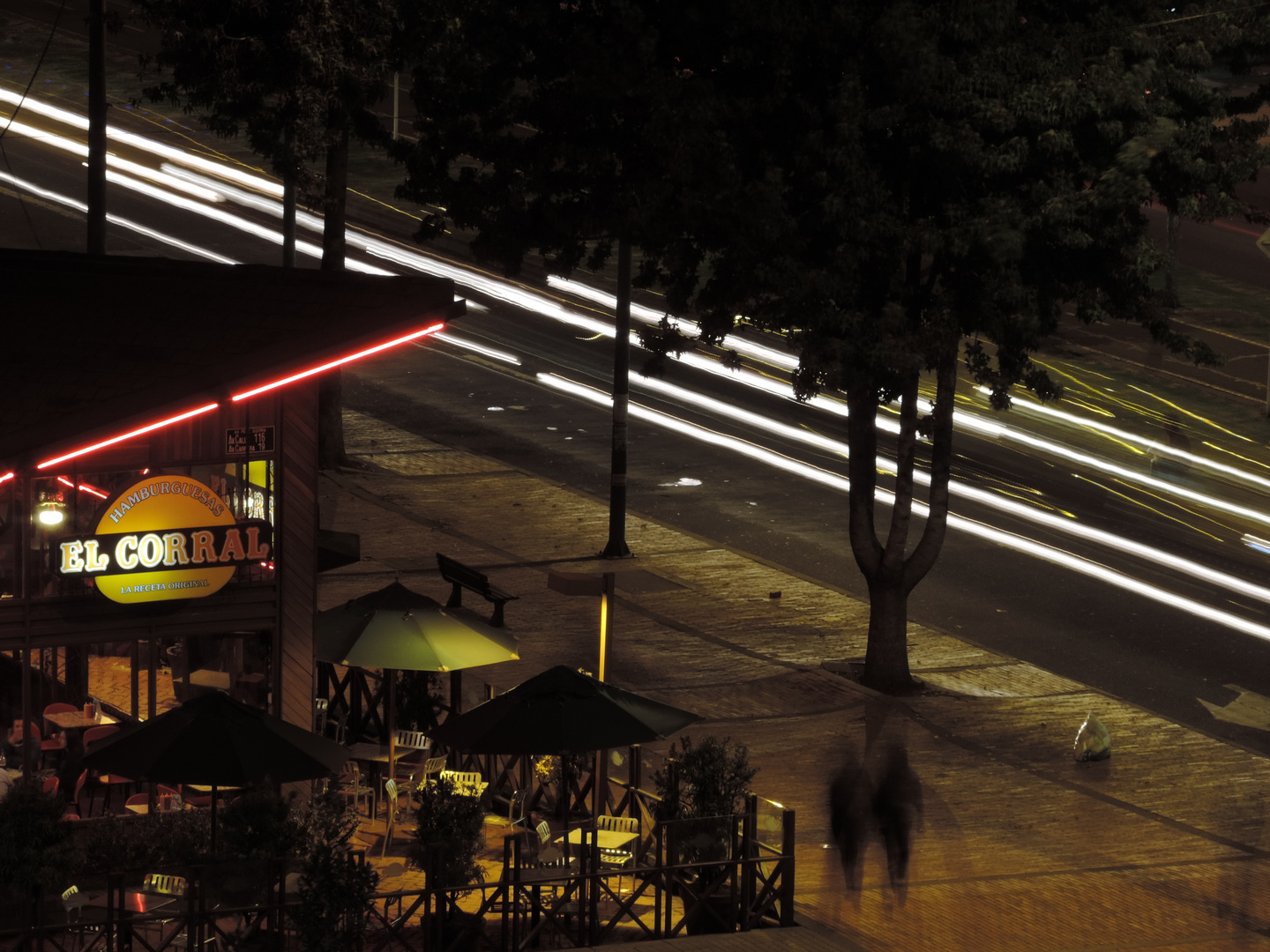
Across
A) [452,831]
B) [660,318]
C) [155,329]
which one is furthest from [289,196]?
[452,831]

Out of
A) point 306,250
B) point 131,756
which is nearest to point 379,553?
point 131,756

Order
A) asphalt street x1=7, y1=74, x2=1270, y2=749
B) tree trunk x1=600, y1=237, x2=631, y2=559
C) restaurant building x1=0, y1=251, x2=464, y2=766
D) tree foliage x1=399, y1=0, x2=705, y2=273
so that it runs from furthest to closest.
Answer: tree trunk x1=600, y1=237, x2=631, y2=559 < asphalt street x1=7, y1=74, x2=1270, y2=749 < tree foliage x1=399, y1=0, x2=705, y2=273 < restaurant building x1=0, y1=251, x2=464, y2=766

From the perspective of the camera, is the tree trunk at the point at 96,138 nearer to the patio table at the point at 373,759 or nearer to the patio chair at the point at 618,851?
the patio table at the point at 373,759

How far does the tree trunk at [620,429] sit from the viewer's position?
24.6 metres

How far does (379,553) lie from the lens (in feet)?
85.2

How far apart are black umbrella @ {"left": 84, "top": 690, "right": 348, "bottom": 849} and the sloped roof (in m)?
2.36

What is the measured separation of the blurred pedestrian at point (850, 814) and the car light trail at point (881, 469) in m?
9.56

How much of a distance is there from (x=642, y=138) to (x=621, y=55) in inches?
64.4

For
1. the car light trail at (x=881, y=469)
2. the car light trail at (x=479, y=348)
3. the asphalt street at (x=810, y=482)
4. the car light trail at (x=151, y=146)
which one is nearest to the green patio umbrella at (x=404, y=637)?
the asphalt street at (x=810, y=482)

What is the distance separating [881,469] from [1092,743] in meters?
12.8

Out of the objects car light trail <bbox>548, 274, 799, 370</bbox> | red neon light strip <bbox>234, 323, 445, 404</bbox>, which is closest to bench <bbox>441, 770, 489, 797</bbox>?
red neon light strip <bbox>234, 323, 445, 404</bbox>

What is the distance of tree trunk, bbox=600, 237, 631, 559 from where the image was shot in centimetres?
2456

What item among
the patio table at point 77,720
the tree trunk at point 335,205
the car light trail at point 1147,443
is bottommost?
the patio table at point 77,720

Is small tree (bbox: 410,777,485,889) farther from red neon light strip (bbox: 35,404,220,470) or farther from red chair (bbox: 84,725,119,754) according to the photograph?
red chair (bbox: 84,725,119,754)
